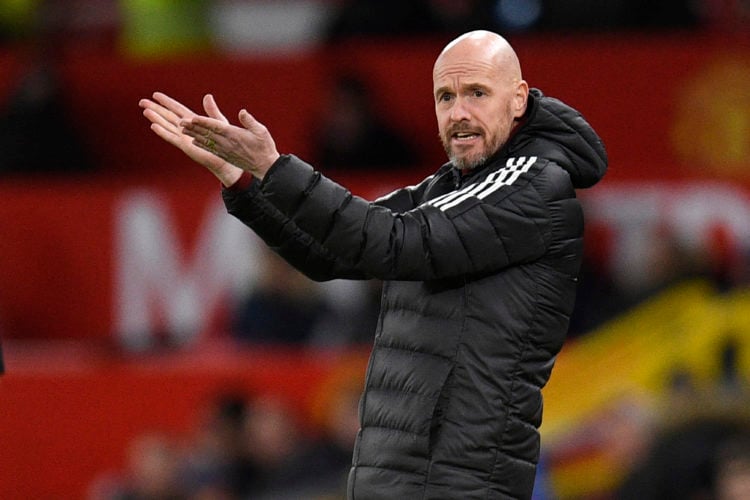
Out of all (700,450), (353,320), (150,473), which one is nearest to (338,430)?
(353,320)

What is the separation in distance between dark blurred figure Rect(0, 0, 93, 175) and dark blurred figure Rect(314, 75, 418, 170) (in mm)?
1478

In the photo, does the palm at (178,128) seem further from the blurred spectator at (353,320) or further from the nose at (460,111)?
the blurred spectator at (353,320)

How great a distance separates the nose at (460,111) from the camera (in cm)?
386

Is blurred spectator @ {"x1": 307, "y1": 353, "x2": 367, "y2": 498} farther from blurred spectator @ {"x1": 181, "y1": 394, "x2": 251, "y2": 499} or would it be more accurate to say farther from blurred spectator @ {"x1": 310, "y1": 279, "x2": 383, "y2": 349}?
blurred spectator @ {"x1": 181, "y1": 394, "x2": 251, "y2": 499}

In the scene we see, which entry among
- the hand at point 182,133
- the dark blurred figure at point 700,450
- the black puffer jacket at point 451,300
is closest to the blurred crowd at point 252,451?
the dark blurred figure at point 700,450

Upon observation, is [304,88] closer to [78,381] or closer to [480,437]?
[78,381]

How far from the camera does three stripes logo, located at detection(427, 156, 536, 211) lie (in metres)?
3.80

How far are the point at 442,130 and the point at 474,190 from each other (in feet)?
0.60

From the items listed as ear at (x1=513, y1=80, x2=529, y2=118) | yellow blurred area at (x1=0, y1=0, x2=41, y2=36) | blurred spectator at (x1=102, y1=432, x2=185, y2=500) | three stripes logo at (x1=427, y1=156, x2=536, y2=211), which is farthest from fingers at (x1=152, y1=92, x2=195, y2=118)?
yellow blurred area at (x1=0, y1=0, x2=41, y2=36)

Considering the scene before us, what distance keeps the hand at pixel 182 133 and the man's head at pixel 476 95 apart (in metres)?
0.52

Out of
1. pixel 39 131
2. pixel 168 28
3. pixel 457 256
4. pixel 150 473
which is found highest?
pixel 168 28

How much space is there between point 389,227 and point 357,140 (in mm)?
5279

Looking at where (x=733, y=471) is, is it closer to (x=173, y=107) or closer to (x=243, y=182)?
(x=243, y=182)

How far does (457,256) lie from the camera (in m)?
3.73
